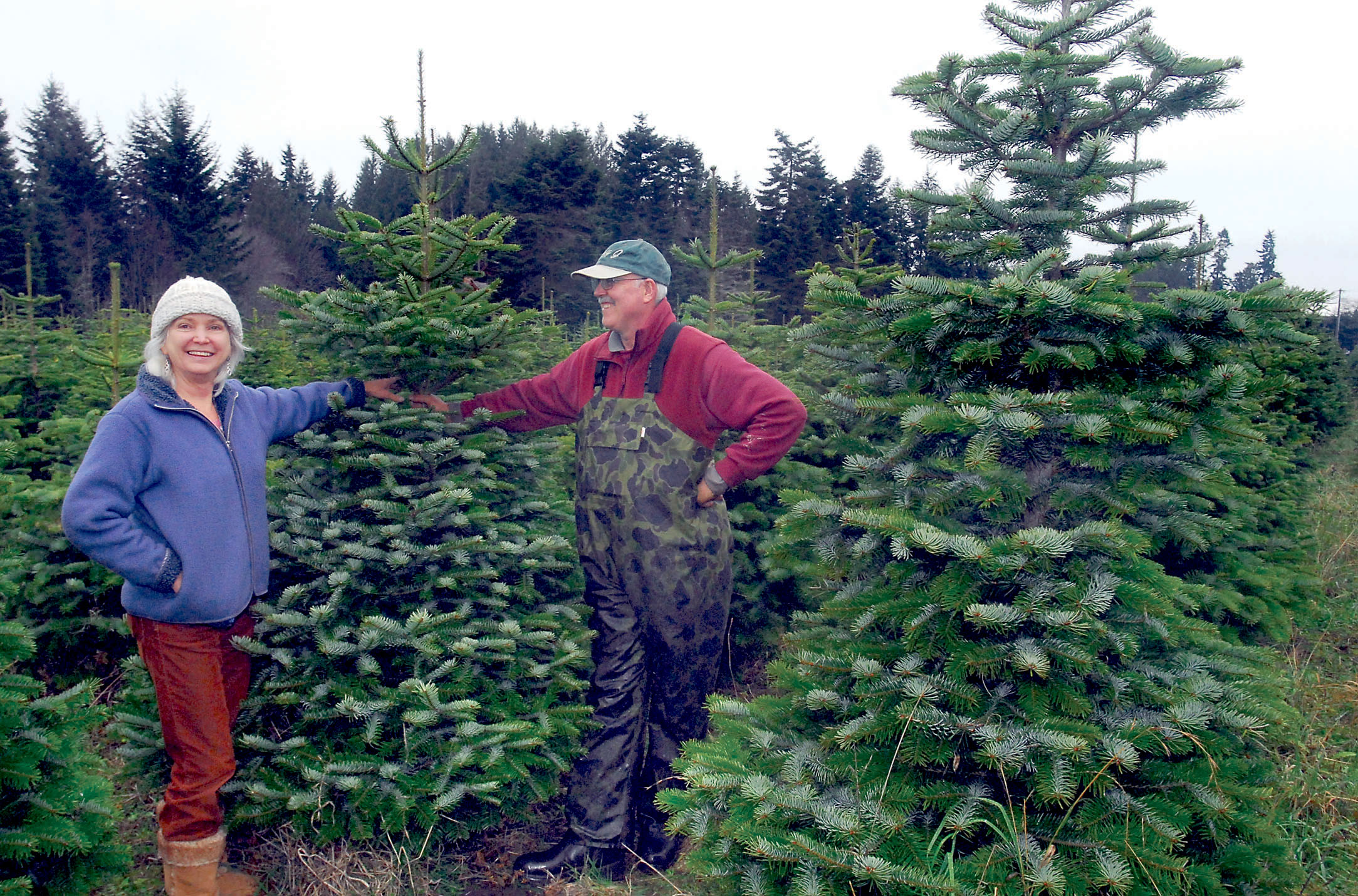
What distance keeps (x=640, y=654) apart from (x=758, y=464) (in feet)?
3.83

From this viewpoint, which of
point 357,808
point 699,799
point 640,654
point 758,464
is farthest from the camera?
point 640,654

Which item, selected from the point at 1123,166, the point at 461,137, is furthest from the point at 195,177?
the point at 1123,166

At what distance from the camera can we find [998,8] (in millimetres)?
3428

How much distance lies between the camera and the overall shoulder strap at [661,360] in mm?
3904

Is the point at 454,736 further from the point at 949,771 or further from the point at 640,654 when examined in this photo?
the point at 949,771

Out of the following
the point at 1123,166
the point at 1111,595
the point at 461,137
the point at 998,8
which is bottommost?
the point at 1111,595

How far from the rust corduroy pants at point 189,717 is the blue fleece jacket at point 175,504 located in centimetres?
11

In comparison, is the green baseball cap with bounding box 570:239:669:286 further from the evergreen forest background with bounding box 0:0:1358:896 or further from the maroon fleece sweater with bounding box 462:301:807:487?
the evergreen forest background with bounding box 0:0:1358:896

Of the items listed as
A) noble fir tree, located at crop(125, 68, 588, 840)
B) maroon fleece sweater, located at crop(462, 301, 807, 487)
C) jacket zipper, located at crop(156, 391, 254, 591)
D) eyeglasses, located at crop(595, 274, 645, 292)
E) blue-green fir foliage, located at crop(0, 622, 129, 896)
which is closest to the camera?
blue-green fir foliage, located at crop(0, 622, 129, 896)

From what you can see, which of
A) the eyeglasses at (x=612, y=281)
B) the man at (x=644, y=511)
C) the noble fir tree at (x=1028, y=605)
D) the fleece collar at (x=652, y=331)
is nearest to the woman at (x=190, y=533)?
the man at (x=644, y=511)

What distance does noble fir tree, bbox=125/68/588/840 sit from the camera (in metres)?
3.40

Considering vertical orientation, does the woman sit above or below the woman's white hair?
below

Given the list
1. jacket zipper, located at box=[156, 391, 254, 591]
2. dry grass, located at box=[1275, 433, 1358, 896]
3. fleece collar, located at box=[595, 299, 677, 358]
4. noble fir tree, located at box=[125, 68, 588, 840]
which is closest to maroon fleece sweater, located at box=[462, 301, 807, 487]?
fleece collar, located at box=[595, 299, 677, 358]

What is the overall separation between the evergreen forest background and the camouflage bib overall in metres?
0.21
